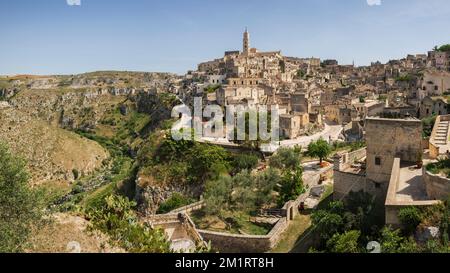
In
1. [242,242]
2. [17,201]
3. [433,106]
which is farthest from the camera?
[433,106]

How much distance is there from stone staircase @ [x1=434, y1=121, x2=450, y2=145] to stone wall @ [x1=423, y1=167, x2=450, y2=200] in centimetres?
697

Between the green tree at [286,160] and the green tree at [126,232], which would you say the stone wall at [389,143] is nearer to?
the green tree at [126,232]

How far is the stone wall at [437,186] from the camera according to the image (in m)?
11.8

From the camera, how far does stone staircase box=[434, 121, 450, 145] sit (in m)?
19.3

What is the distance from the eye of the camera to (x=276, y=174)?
24.0 m

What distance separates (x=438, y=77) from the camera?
40344 millimetres

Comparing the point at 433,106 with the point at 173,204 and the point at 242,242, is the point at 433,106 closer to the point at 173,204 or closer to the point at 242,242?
the point at 173,204

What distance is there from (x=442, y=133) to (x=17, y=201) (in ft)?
68.6

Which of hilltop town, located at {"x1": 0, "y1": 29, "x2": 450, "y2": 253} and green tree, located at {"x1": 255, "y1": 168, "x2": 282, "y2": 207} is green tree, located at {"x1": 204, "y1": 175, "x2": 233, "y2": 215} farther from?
green tree, located at {"x1": 255, "y1": 168, "x2": 282, "y2": 207}

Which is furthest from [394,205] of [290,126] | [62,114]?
[62,114]

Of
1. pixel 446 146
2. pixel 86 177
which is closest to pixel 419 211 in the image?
pixel 446 146

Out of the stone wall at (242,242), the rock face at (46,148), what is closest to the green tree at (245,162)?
the stone wall at (242,242)

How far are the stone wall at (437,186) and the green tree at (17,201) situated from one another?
12.0 metres
